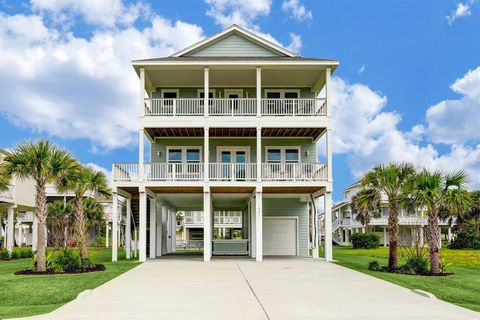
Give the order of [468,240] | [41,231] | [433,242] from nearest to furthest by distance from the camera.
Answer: [433,242] < [41,231] < [468,240]

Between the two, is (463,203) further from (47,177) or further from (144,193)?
(47,177)

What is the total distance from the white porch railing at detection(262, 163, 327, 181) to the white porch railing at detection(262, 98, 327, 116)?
260 cm

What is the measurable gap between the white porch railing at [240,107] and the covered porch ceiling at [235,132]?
85 centimetres

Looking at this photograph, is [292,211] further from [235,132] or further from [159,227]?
[159,227]

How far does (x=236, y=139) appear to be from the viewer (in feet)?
100

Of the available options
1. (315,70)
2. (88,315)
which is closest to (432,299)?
(88,315)

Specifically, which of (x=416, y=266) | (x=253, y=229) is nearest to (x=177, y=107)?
(x=253, y=229)

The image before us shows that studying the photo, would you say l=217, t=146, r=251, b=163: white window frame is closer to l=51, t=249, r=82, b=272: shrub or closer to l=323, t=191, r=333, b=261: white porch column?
l=323, t=191, r=333, b=261: white porch column

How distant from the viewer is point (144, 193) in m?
26.1

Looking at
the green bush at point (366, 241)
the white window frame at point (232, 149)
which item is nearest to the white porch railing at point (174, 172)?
the white window frame at point (232, 149)

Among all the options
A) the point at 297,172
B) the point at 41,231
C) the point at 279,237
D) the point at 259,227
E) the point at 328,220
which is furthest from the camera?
the point at 279,237

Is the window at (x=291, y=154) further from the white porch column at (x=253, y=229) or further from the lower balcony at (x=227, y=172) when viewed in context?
the white porch column at (x=253, y=229)

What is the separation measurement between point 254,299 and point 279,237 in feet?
65.0

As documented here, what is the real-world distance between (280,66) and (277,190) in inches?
243
